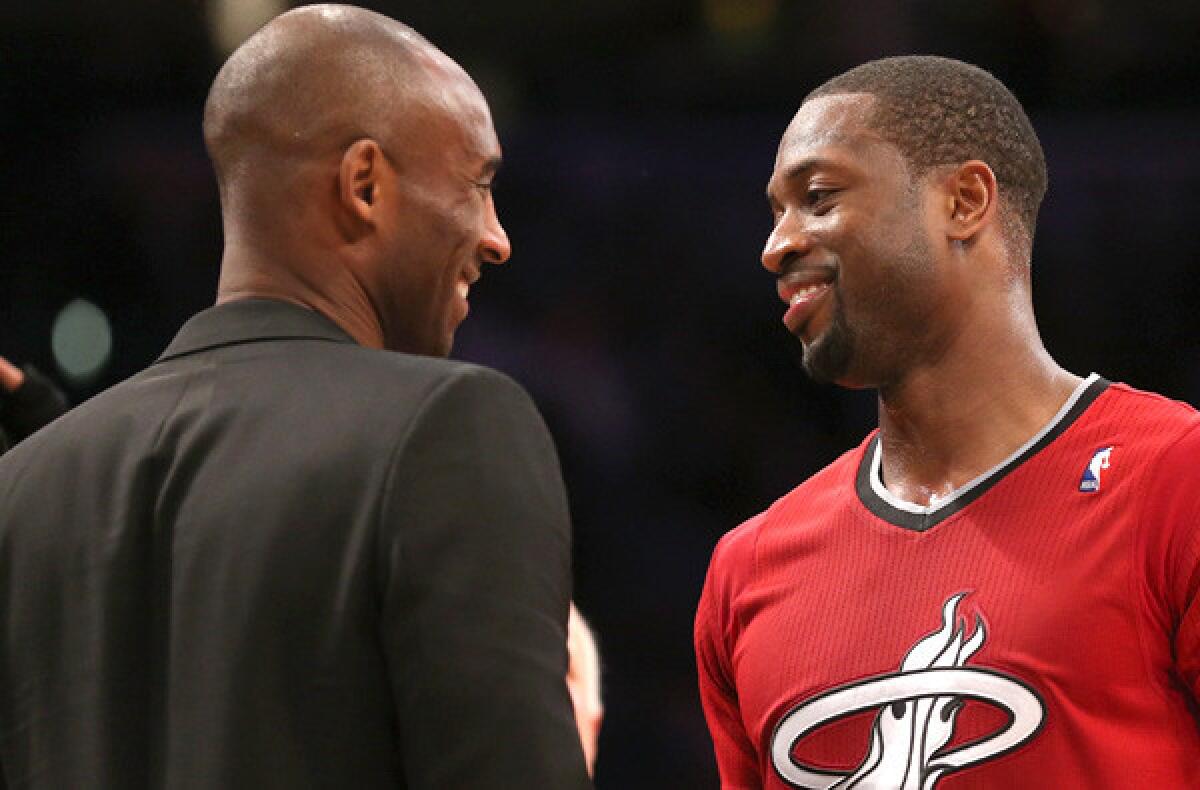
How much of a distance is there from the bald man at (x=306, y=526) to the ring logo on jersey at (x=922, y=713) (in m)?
0.69

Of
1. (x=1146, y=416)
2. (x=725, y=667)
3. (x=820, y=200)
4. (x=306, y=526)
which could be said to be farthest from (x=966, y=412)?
(x=306, y=526)

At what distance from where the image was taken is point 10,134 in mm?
5383

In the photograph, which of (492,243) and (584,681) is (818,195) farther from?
(584,681)

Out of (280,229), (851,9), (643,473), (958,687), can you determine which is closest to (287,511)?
(280,229)

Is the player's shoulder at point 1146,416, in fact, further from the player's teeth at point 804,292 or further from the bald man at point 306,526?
the bald man at point 306,526

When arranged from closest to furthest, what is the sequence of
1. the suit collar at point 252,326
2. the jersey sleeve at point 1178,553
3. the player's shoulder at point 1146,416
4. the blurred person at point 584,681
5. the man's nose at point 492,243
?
the suit collar at point 252,326 → the man's nose at point 492,243 → the jersey sleeve at point 1178,553 → the player's shoulder at point 1146,416 → the blurred person at point 584,681

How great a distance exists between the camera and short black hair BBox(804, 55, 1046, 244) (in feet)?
6.40

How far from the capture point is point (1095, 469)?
176cm

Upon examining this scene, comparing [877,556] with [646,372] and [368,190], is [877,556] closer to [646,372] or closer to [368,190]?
[368,190]

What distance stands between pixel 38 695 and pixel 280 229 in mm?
410

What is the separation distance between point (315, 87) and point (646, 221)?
413 centimetres

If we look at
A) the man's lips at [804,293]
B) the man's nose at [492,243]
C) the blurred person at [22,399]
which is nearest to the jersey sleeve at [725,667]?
the man's lips at [804,293]

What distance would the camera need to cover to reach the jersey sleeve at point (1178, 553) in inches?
63.4

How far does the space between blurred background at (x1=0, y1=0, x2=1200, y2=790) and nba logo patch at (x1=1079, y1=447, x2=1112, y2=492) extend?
3.27 metres
